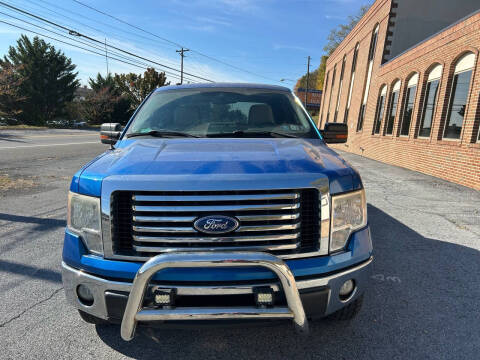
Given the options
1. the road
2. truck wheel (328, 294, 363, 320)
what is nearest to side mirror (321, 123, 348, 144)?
the road

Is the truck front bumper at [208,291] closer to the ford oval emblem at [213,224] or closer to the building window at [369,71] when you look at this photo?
the ford oval emblem at [213,224]

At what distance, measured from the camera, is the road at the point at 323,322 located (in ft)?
6.75

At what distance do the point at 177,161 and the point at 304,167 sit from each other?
29.8 inches

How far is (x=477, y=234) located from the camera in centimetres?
449

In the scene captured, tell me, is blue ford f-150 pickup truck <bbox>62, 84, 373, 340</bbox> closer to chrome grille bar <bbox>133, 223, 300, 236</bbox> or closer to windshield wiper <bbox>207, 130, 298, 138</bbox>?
chrome grille bar <bbox>133, 223, 300, 236</bbox>

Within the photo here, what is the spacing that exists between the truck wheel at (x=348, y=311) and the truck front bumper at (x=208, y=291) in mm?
378

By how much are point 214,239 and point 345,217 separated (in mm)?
796

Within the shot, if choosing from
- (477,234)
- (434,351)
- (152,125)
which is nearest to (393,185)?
(477,234)

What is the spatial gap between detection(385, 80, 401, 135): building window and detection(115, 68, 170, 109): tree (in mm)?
39369

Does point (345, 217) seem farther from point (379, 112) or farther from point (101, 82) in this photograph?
point (101, 82)

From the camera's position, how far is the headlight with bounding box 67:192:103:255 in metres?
1.73

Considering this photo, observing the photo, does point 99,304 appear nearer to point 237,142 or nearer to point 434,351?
point 237,142

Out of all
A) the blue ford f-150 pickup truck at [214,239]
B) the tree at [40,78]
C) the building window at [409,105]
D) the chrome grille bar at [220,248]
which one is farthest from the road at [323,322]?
the tree at [40,78]

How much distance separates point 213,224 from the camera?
65.2 inches
